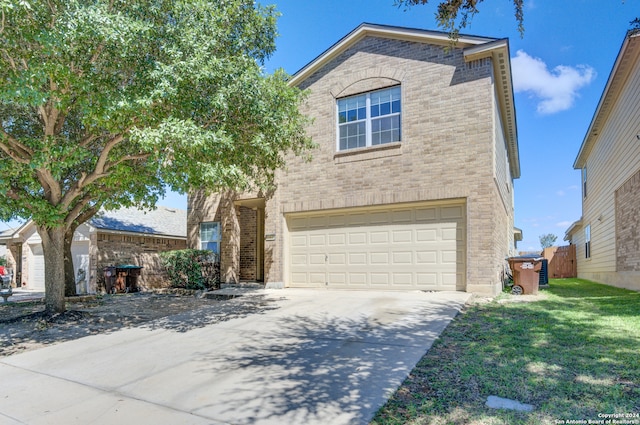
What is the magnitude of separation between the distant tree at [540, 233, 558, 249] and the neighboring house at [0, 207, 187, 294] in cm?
7646

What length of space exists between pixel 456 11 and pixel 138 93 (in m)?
5.51

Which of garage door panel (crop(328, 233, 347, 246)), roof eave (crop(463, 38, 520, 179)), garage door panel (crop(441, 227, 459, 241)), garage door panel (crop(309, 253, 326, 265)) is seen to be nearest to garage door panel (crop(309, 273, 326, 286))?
garage door panel (crop(309, 253, 326, 265))

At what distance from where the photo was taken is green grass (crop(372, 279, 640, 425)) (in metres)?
3.40

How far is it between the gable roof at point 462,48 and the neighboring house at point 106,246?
1020 cm

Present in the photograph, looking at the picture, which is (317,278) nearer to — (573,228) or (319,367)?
(319,367)

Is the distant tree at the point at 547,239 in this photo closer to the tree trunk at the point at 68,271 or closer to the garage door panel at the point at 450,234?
Result: the garage door panel at the point at 450,234

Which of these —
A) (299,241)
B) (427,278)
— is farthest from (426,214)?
(299,241)

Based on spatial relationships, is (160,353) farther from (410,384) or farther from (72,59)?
(72,59)

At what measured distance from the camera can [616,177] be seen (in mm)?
13742

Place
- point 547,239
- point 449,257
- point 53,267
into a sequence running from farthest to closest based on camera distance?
1. point 547,239
2. point 449,257
3. point 53,267

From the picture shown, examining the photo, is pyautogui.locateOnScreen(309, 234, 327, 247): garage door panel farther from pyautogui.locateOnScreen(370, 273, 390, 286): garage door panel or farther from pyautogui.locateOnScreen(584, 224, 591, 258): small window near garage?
pyautogui.locateOnScreen(584, 224, 591, 258): small window near garage

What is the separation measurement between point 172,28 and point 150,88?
1.22m

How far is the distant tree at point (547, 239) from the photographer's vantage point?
7625 cm

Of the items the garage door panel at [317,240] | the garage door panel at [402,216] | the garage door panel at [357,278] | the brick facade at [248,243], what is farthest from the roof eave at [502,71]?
the brick facade at [248,243]
